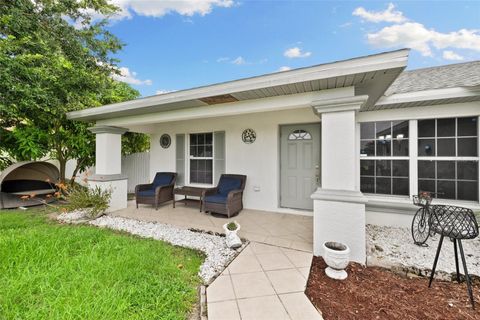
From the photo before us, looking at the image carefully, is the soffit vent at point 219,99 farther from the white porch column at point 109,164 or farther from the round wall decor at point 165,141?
the round wall decor at point 165,141

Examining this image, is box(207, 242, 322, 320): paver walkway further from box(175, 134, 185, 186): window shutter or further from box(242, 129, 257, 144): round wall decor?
box(175, 134, 185, 186): window shutter

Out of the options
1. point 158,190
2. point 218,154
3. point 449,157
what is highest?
point 218,154

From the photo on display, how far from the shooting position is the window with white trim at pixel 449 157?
3746 millimetres

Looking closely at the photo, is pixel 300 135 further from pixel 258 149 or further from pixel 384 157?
pixel 384 157

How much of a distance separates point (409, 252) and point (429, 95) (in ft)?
8.73

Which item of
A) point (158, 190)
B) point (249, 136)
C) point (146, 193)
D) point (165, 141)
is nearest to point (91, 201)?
point (146, 193)

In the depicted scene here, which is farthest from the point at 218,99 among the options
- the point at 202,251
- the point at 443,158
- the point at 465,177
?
the point at 465,177

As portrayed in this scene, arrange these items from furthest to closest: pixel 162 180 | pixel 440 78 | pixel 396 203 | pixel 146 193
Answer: pixel 162 180 → pixel 146 193 → pixel 440 78 → pixel 396 203

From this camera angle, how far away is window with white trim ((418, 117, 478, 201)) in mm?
3746

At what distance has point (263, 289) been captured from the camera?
2215 mm

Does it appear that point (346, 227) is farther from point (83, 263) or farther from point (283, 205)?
point (83, 263)

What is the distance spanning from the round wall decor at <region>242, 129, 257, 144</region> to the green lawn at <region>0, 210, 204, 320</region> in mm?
3155

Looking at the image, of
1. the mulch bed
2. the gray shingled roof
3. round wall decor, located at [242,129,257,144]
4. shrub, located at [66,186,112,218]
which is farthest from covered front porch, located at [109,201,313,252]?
the gray shingled roof

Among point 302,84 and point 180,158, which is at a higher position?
point 302,84
